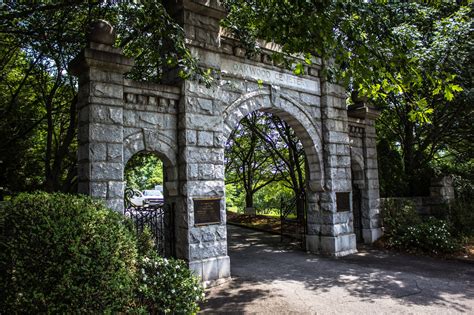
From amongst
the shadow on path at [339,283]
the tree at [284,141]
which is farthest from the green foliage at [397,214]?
the tree at [284,141]

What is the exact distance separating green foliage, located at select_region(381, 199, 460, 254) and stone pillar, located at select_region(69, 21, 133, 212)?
7942 mm

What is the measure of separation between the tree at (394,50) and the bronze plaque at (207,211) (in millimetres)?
3047

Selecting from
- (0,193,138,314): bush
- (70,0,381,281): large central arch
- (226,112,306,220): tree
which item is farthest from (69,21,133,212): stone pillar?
(226,112,306,220): tree

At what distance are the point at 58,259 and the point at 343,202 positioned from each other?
290 inches

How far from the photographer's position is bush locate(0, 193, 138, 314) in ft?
11.1

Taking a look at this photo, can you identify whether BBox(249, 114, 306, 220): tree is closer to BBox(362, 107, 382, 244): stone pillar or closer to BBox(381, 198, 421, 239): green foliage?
BBox(362, 107, 382, 244): stone pillar

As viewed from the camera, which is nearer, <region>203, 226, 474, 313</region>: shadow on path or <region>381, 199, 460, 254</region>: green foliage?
<region>203, 226, 474, 313</region>: shadow on path

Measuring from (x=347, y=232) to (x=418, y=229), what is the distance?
7.22 ft

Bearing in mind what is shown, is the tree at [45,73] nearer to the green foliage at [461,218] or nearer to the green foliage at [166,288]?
the green foliage at [166,288]

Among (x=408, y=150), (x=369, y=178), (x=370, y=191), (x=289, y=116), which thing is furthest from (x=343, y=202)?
(x=408, y=150)

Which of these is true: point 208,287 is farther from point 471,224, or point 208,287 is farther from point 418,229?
point 471,224

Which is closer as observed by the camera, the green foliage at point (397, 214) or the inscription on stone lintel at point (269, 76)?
the inscription on stone lintel at point (269, 76)

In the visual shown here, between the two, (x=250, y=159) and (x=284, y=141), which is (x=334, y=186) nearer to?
(x=284, y=141)

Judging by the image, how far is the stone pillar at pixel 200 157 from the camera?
21.0 feet
